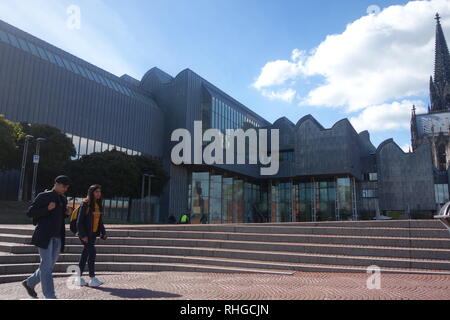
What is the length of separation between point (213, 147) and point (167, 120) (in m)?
7.37

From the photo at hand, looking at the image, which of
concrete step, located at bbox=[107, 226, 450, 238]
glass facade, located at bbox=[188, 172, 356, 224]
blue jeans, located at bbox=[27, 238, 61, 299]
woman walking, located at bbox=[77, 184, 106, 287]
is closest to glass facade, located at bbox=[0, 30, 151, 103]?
glass facade, located at bbox=[188, 172, 356, 224]

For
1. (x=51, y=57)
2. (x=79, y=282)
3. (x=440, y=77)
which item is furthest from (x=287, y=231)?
(x=440, y=77)

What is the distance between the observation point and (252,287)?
661cm

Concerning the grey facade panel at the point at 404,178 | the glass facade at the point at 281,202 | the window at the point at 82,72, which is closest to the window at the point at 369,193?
the grey facade panel at the point at 404,178

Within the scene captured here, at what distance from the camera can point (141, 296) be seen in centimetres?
583

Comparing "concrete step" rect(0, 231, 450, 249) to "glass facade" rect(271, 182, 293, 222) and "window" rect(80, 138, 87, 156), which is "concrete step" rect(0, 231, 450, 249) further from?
"glass facade" rect(271, 182, 293, 222)

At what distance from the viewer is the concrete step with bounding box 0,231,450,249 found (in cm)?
905

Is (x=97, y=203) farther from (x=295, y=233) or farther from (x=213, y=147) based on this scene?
(x=213, y=147)

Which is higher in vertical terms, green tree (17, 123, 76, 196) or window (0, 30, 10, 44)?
window (0, 30, 10, 44)

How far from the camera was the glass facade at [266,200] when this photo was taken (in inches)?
1801

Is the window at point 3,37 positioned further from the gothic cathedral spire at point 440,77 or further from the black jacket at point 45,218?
the gothic cathedral spire at point 440,77

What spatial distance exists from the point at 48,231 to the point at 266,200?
52144mm

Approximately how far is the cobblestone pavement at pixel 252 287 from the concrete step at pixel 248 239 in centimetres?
164
